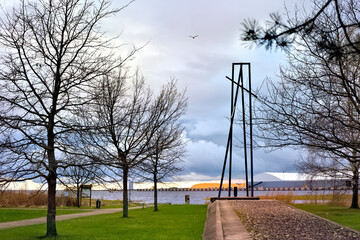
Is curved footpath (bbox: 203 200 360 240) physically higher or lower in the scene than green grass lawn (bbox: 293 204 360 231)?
higher

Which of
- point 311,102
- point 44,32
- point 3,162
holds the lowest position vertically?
point 3,162

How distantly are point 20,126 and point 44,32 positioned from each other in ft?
10.2

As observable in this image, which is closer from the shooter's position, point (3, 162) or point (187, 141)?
point (3, 162)

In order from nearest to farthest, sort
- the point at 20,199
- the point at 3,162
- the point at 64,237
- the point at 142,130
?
the point at 3,162 → the point at 64,237 → the point at 142,130 → the point at 20,199

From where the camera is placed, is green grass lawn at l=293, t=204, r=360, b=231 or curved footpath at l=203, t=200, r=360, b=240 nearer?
curved footpath at l=203, t=200, r=360, b=240

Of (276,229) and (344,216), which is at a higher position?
(276,229)

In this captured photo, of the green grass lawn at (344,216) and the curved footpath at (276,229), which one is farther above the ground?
the curved footpath at (276,229)

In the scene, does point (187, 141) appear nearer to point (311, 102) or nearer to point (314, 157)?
point (314, 157)

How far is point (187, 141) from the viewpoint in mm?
24984

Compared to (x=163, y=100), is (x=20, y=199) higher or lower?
lower

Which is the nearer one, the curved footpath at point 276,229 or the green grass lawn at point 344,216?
the curved footpath at point 276,229

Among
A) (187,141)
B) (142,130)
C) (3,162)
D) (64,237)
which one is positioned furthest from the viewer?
(187,141)

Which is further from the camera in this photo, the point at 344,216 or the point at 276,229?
the point at 344,216

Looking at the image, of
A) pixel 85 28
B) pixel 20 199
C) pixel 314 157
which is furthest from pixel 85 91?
pixel 20 199
